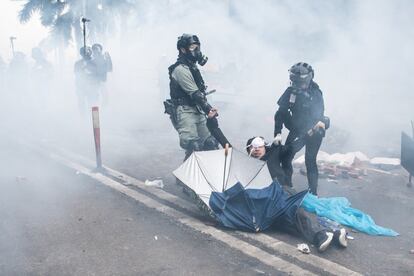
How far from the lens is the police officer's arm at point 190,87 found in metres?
5.34

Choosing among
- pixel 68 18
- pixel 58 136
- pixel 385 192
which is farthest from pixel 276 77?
pixel 68 18

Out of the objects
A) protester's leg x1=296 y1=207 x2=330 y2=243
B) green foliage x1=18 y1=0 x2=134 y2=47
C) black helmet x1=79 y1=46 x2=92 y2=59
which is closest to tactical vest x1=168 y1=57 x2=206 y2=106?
protester's leg x1=296 y1=207 x2=330 y2=243

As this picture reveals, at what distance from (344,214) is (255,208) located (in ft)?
3.66

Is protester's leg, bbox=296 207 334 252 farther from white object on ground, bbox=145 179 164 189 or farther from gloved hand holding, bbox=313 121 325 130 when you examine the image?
white object on ground, bbox=145 179 164 189

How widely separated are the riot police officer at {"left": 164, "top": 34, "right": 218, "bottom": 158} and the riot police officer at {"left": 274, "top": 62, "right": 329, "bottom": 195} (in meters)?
0.90

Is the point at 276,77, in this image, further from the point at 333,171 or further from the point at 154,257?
the point at 154,257

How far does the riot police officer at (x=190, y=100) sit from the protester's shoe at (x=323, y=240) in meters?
1.97

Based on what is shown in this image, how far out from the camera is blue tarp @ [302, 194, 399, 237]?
14.7 feet

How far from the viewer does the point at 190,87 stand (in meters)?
5.37

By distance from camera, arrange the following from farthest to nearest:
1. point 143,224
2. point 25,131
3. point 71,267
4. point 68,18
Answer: point 68,18, point 25,131, point 143,224, point 71,267

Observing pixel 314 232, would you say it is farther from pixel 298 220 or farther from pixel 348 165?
pixel 348 165

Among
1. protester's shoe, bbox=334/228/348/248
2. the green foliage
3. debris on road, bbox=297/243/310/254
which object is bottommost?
debris on road, bbox=297/243/310/254

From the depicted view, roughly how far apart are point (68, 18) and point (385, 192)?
24831 millimetres

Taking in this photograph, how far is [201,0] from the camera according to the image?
1822cm
